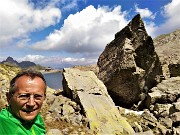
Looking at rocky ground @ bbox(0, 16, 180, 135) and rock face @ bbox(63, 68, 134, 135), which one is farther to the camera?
rocky ground @ bbox(0, 16, 180, 135)

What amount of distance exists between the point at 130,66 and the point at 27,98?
86.7 feet

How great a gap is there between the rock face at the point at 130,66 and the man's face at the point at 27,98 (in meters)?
26.2

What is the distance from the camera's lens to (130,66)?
29.2 meters

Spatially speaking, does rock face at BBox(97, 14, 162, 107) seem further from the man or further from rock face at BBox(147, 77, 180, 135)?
the man

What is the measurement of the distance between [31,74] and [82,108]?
56.0 ft

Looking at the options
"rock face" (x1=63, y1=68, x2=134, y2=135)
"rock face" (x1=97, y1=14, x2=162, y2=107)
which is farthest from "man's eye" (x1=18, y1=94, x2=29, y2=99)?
"rock face" (x1=97, y1=14, x2=162, y2=107)

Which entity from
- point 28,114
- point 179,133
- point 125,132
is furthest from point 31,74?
point 179,133

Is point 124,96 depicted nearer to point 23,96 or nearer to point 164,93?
point 164,93

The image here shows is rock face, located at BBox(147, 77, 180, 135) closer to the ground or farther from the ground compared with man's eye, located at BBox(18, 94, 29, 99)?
closer to the ground

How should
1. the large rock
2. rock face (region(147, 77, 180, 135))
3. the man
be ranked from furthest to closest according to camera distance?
the large rock
rock face (region(147, 77, 180, 135))
the man

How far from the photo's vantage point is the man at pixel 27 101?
3078 millimetres

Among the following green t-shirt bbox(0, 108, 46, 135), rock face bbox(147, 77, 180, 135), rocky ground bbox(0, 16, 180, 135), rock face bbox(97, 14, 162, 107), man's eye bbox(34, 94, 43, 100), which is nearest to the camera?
green t-shirt bbox(0, 108, 46, 135)

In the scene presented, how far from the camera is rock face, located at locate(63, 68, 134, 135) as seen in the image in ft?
62.0

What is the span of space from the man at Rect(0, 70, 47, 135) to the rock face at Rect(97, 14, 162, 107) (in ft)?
85.7
